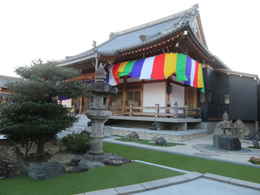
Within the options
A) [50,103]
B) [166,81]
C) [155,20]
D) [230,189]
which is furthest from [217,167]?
[155,20]

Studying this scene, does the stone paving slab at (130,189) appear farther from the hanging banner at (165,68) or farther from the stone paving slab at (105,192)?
the hanging banner at (165,68)

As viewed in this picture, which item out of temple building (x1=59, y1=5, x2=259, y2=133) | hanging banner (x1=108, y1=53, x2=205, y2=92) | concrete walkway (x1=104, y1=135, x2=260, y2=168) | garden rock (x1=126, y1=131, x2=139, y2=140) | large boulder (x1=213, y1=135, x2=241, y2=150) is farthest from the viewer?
temple building (x1=59, y1=5, x2=259, y2=133)

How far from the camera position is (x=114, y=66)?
11.3 m

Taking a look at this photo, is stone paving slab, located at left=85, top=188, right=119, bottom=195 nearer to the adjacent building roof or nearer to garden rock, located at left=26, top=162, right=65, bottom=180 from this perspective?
garden rock, located at left=26, top=162, right=65, bottom=180

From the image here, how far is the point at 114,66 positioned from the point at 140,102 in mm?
2782

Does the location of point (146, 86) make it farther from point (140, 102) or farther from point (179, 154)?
point (179, 154)

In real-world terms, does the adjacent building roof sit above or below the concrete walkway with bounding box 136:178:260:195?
above

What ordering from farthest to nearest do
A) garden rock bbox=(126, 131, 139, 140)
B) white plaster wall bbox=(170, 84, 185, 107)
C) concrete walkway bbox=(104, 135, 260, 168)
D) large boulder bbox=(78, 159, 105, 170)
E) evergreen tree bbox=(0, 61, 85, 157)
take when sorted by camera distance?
white plaster wall bbox=(170, 84, 185, 107)
garden rock bbox=(126, 131, 139, 140)
concrete walkway bbox=(104, 135, 260, 168)
evergreen tree bbox=(0, 61, 85, 157)
large boulder bbox=(78, 159, 105, 170)

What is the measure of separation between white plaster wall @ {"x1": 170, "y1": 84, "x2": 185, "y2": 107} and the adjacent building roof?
11.0ft

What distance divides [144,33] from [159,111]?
8.20m

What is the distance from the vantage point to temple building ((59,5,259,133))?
9.05 metres

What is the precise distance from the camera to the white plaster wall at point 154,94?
10.2 m

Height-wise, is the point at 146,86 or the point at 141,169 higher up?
the point at 146,86

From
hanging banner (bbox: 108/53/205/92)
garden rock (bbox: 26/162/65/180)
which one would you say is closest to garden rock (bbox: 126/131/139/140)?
hanging banner (bbox: 108/53/205/92)
